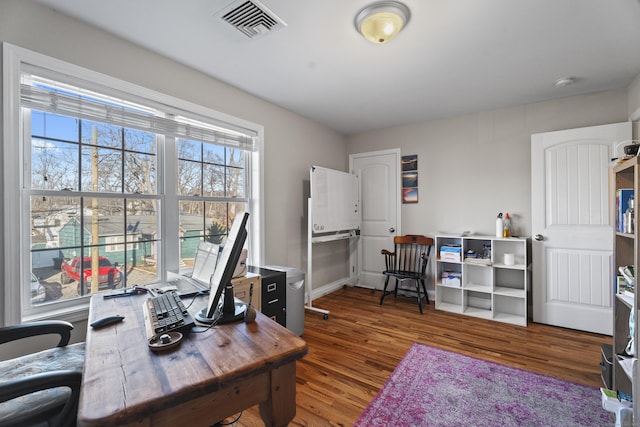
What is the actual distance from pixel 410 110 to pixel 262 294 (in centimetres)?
286

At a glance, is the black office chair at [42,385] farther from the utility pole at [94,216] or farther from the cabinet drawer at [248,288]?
the cabinet drawer at [248,288]

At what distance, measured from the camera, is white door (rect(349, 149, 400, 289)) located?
→ 4391 millimetres

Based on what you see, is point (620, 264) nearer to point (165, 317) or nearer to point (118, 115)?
point (165, 317)

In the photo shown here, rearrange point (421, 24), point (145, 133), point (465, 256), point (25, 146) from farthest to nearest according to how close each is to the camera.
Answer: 1. point (465, 256)
2. point (145, 133)
3. point (421, 24)
4. point (25, 146)

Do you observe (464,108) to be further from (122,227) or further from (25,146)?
(25,146)

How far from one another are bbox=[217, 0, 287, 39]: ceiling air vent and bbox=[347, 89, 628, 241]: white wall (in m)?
2.82

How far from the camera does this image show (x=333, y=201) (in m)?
3.92

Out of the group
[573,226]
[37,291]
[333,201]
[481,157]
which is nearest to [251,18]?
[37,291]

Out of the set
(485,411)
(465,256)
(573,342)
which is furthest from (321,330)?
(573,342)

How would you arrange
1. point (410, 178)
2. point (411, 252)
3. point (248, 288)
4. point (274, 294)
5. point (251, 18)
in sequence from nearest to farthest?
point (251, 18), point (248, 288), point (274, 294), point (411, 252), point (410, 178)

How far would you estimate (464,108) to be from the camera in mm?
3564

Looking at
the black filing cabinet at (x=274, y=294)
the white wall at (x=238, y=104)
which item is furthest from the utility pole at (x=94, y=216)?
the black filing cabinet at (x=274, y=294)

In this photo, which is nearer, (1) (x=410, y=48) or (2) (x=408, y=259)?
(1) (x=410, y=48)

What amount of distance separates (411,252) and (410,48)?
2668 mm
